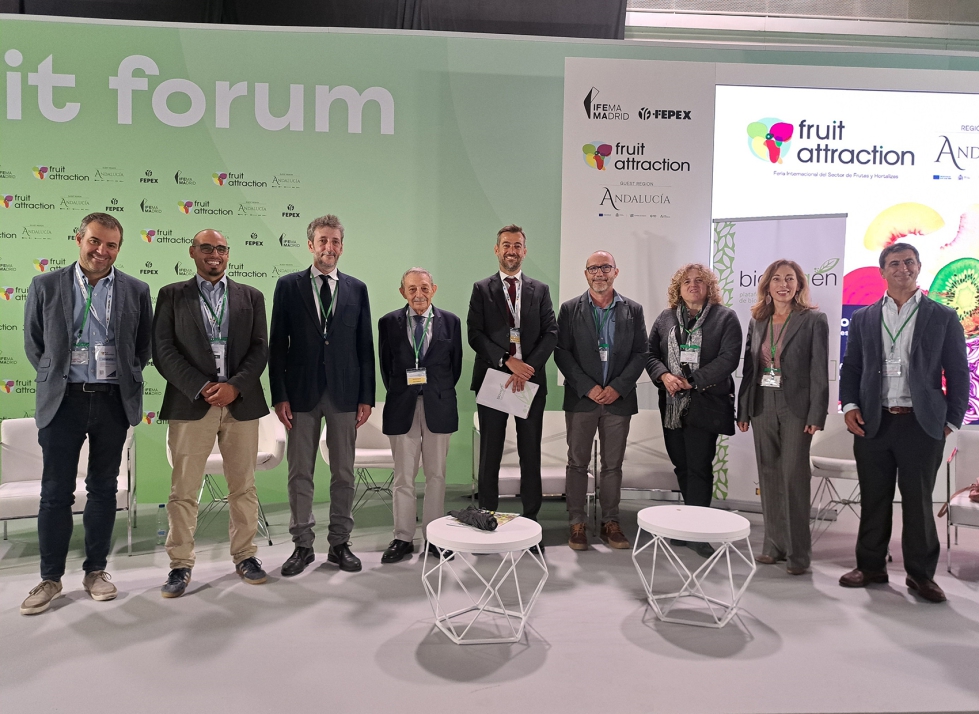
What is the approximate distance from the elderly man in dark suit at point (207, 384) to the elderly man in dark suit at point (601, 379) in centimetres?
176

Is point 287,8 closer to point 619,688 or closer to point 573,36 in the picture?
point 573,36

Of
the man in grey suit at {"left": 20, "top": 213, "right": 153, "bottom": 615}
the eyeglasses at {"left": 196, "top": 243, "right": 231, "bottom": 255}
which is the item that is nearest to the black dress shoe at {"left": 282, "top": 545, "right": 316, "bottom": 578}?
the man in grey suit at {"left": 20, "top": 213, "right": 153, "bottom": 615}

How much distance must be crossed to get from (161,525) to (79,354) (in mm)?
1786

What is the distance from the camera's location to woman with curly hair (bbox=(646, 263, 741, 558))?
4168 mm

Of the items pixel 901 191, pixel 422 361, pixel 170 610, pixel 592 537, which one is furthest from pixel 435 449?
pixel 901 191

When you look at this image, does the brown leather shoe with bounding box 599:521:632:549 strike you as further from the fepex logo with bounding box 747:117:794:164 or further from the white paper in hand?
the fepex logo with bounding box 747:117:794:164

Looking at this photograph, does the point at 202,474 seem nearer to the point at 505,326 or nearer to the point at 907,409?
the point at 505,326

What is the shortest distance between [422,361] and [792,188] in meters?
3.48

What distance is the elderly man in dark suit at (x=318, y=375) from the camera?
3814 millimetres

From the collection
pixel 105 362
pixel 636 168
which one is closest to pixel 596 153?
pixel 636 168

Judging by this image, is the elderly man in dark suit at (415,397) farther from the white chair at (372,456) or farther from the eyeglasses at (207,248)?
the eyeglasses at (207,248)

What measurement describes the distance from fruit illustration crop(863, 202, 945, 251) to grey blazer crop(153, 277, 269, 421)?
4.79 m

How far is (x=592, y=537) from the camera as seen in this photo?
4535 millimetres

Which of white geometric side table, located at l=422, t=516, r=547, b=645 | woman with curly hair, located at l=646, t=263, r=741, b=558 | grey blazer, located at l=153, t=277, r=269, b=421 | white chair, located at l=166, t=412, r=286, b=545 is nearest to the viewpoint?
→ white geometric side table, located at l=422, t=516, r=547, b=645
